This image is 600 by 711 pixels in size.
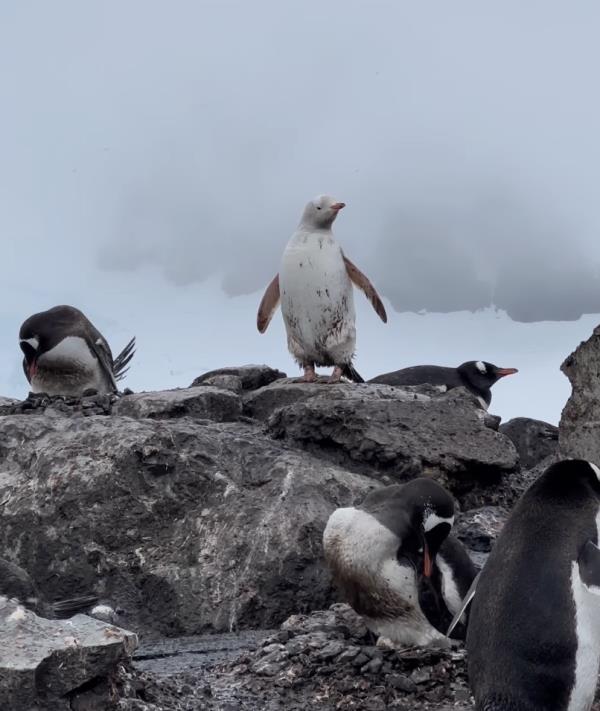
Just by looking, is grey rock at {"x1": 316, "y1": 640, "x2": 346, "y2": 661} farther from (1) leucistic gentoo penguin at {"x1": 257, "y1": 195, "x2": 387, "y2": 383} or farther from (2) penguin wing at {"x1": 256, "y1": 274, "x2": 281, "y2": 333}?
(2) penguin wing at {"x1": 256, "y1": 274, "x2": 281, "y2": 333}

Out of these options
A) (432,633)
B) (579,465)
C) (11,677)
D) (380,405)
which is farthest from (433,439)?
(11,677)

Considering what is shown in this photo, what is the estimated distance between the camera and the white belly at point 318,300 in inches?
380

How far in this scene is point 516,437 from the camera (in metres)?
11.3

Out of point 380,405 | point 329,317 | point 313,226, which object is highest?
point 313,226

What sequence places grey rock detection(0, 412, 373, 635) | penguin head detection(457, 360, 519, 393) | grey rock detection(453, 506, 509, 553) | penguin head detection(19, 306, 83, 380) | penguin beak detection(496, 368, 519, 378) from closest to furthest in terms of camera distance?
grey rock detection(0, 412, 373, 635) → grey rock detection(453, 506, 509, 553) → penguin head detection(19, 306, 83, 380) → penguin head detection(457, 360, 519, 393) → penguin beak detection(496, 368, 519, 378)

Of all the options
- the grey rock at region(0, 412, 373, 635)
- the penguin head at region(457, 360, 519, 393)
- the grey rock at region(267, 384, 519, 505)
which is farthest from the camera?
the penguin head at region(457, 360, 519, 393)

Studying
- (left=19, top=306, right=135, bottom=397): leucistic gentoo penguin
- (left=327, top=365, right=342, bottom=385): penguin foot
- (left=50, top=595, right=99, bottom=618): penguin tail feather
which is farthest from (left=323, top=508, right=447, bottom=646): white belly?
(left=19, top=306, right=135, bottom=397): leucistic gentoo penguin

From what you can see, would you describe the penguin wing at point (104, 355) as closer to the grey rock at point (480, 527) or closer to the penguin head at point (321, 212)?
the penguin head at point (321, 212)

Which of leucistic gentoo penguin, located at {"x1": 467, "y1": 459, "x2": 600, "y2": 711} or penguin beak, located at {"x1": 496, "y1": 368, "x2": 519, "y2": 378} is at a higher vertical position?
penguin beak, located at {"x1": 496, "y1": 368, "x2": 519, "y2": 378}

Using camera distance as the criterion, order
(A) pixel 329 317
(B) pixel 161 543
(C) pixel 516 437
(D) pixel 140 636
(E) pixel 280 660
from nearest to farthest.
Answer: (E) pixel 280 660 < (D) pixel 140 636 < (B) pixel 161 543 < (A) pixel 329 317 < (C) pixel 516 437

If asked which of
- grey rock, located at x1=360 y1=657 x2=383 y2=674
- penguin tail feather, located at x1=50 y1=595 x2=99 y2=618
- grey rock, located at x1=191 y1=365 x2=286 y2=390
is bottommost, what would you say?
grey rock, located at x1=360 y1=657 x2=383 y2=674

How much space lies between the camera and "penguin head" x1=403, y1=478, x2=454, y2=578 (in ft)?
16.4

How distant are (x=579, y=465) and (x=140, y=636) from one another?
2785 millimetres

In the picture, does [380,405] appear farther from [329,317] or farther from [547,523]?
[547,523]
